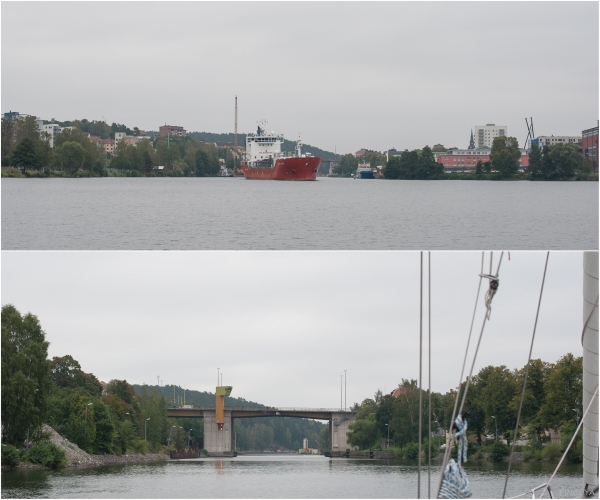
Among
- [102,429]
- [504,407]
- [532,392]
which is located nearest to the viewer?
[102,429]

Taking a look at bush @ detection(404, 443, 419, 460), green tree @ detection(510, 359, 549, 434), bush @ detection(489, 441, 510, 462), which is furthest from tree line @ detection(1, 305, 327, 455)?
green tree @ detection(510, 359, 549, 434)

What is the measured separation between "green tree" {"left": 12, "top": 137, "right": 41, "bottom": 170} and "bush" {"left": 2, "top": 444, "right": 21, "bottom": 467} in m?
69.4

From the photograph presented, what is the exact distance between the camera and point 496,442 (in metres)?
43.0

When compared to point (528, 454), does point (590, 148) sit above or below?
above

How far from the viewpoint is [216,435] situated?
77.2 metres

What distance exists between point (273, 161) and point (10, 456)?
9127 cm

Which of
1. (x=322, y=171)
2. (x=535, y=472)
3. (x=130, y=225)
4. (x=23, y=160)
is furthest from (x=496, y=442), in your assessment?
(x=322, y=171)

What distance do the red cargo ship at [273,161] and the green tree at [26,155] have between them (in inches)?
1288

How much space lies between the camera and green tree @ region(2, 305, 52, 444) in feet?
94.4

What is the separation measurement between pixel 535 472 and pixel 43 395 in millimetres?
18832

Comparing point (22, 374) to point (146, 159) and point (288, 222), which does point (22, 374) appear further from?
point (146, 159)

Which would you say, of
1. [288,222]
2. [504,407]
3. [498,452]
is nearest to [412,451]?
[504,407]

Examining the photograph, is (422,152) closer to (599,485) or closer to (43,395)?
(43,395)

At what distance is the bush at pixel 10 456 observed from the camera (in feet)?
94.4
